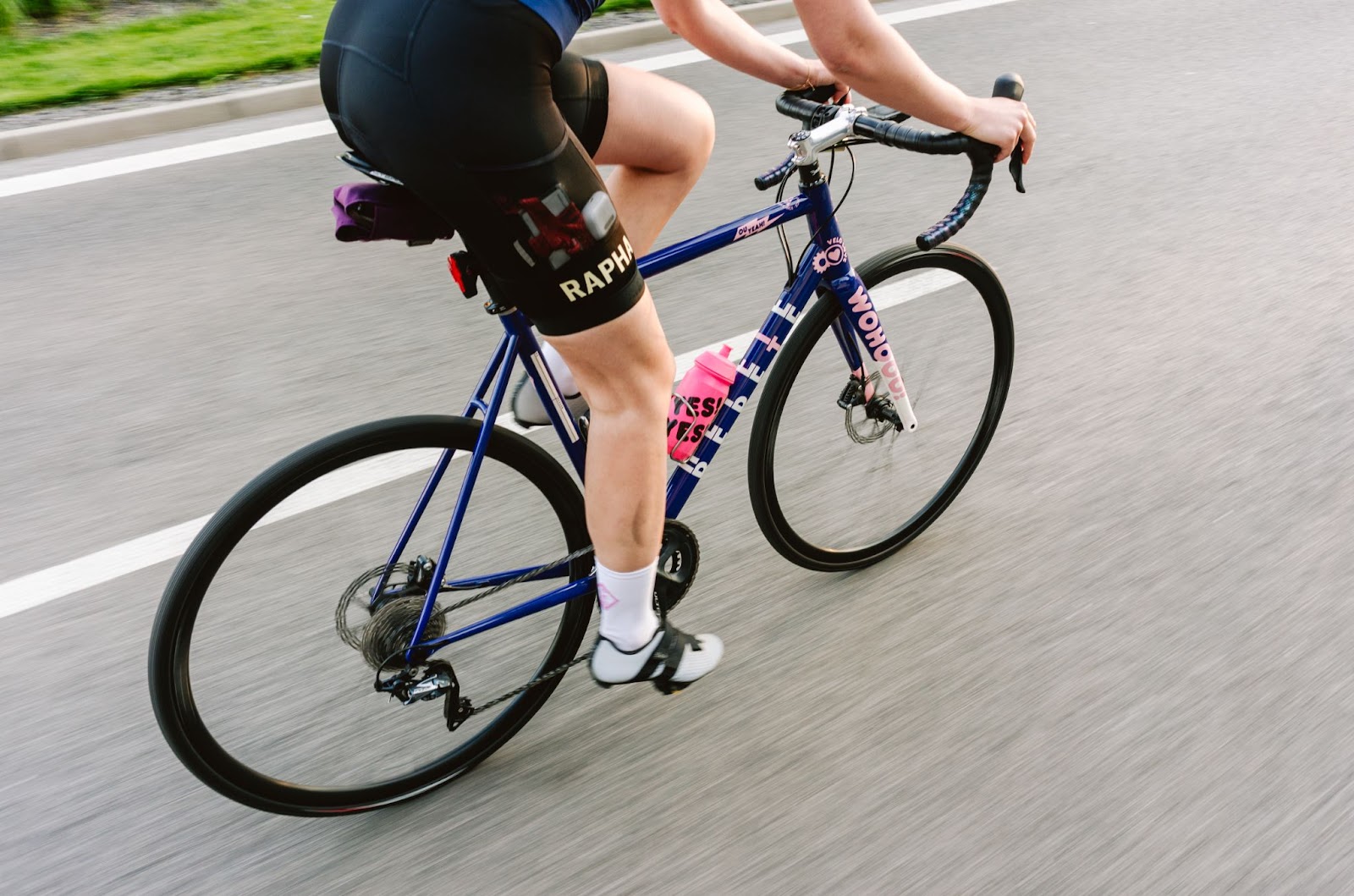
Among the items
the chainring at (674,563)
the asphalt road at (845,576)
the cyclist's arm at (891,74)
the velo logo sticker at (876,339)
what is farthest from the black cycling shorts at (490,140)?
the asphalt road at (845,576)

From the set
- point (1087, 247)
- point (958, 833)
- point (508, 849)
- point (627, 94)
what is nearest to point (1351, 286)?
point (1087, 247)

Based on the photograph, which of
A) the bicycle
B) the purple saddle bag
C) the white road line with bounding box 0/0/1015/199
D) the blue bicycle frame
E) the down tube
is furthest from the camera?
the white road line with bounding box 0/0/1015/199

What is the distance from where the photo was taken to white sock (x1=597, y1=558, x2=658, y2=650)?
2180mm

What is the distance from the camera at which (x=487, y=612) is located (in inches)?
93.8

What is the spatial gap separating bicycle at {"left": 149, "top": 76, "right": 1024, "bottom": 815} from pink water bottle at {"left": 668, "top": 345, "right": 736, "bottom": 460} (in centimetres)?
4

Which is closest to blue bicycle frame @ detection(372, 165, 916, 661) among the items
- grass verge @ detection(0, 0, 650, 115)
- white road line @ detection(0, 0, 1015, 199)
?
white road line @ detection(0, 0, 1015, 199)

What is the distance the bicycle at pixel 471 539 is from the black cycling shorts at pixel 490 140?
16 centimetres

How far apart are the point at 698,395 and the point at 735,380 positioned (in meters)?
0.10

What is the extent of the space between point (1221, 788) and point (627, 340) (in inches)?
→ 66.8

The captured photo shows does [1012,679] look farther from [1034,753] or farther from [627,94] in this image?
[627,94]

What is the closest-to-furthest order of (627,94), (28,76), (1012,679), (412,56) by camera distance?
(412,56), (627,94), (1012,679), (28,76)

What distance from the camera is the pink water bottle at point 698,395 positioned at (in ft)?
7.88

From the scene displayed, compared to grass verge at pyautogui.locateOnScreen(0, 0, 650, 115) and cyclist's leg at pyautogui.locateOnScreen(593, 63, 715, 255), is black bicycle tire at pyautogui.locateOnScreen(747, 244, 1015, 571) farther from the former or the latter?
grass verge at pyautogui.locateOnScreen(0, 0, 650, 115)

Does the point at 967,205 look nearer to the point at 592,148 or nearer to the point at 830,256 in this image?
the point at 830,256
